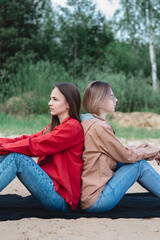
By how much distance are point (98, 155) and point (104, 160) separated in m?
0.07

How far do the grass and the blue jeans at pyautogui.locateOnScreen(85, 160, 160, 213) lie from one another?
5265mm

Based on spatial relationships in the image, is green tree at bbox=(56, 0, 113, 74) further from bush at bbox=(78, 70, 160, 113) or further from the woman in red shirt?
the woman in red shirt

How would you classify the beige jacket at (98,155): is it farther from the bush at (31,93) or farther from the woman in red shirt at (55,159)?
the bush at (31,93)

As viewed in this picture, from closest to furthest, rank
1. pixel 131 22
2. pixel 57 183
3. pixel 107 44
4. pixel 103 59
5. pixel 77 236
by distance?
pixel 77 236
pixel 57 183
pixel 131 22
pixel 103 59
pixel 107 44

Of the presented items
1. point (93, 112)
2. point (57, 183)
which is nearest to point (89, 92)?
point (93, 112)

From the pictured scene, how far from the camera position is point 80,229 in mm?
2564

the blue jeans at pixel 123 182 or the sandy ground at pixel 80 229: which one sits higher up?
the blue jeans at pixel 123 182

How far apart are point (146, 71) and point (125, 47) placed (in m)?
2.28

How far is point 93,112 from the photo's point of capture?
286 cm

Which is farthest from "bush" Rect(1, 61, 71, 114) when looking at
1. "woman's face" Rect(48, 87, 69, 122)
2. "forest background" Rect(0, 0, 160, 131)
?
"woman's face" Rect(48, 87, 69, 122)

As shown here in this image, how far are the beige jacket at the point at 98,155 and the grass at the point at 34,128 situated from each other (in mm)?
5494

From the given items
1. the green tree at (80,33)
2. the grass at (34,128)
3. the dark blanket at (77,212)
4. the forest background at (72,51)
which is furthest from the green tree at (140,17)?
the dark blanket at (77,212)

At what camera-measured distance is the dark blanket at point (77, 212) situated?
2816 millimetres

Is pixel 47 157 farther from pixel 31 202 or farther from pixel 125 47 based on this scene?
pixel 125 47
